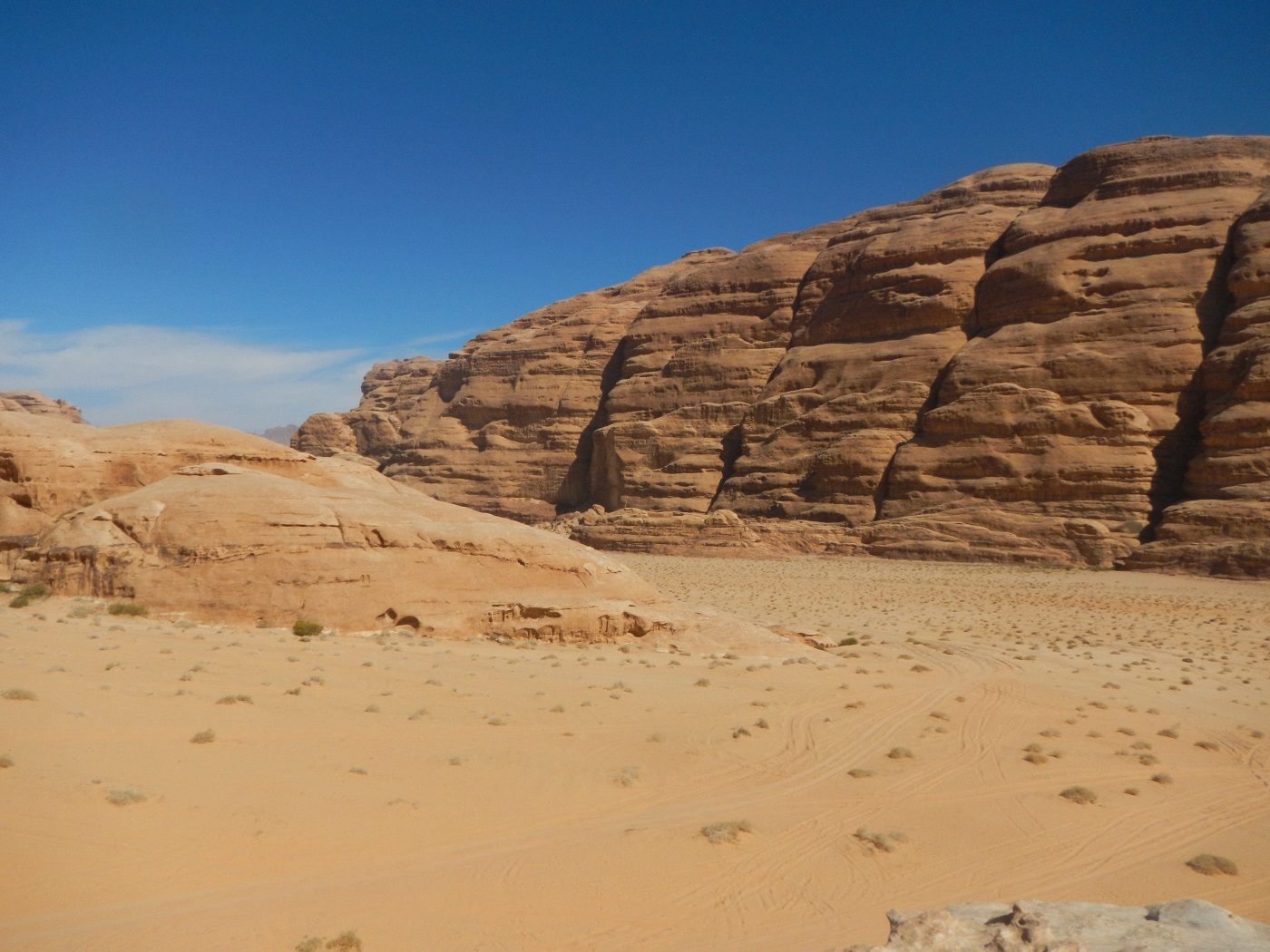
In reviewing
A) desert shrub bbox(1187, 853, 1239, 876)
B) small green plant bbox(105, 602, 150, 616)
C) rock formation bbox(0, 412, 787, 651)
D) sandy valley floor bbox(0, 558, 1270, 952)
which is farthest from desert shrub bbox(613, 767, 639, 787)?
small green plant bbox(105, 602, 150, 616)

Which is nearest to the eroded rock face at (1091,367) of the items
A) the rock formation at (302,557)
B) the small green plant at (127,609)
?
the rock formation at (302,557)

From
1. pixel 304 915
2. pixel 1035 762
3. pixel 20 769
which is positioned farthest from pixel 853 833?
pixel 20 769

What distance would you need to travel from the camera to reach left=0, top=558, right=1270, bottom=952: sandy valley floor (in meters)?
5.51

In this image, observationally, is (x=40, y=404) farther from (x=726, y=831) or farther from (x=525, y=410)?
(x=726, y=831)

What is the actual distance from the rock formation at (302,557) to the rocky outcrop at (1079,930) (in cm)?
1296

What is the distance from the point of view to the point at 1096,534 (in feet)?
124

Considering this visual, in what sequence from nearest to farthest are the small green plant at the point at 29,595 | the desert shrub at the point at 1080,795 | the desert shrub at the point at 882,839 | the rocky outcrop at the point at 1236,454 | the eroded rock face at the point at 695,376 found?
the desert shrub at the point at 882,839 < the desert shrub at the point at 1080,795 < the small green plant at the point at 29,595 < the rocky outcrop at the point at 1236,454 < the eroded rock face at the point at 695,376

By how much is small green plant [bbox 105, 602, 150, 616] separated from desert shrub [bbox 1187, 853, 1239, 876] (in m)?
14.9

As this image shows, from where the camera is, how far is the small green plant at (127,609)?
14.0m

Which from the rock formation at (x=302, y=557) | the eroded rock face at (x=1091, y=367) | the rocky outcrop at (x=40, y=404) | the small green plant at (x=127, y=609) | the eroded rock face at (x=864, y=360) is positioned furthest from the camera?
the rocky outcrop at (x=40, y=404)

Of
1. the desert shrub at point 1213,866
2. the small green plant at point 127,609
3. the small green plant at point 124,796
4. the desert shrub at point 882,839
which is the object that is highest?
the small green plant at point 127,609

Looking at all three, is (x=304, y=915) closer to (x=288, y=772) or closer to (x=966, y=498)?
(x=288, y=772)

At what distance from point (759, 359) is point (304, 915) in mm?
55708

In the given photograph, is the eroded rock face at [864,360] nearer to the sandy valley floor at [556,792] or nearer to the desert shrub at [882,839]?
the sandy valley floor at [556,792]
